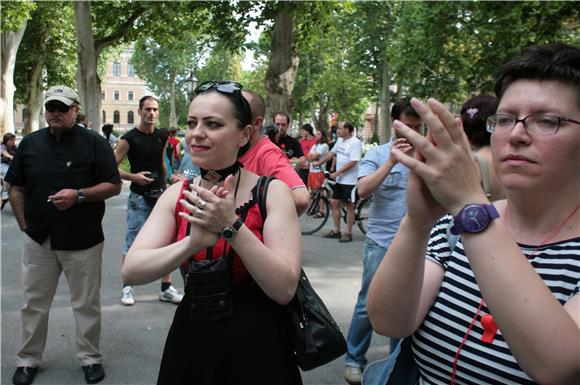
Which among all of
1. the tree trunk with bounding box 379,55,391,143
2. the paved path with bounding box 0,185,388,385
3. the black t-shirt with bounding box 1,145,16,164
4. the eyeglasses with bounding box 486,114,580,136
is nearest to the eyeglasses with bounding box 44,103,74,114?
the paved path with bounding box 0,185,388,385

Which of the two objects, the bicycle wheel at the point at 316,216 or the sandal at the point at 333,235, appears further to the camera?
the bicycle wheel at the point at 316,216

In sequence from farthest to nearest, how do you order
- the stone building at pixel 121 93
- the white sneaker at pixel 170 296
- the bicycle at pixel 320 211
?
the stone building at pixel 121 93, the bicycle at pixel 320 211, the white sneaker at pixel 170 296

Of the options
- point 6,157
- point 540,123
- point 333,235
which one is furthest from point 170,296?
point 6,157

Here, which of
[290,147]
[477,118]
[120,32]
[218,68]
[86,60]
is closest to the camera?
[477,118]

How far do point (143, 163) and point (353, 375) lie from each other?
128 inches

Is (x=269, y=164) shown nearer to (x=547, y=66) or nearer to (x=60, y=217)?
(x=60, y=217)

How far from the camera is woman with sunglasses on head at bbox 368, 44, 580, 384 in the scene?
1187mm

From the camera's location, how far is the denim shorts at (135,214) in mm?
6004

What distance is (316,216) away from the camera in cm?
1167

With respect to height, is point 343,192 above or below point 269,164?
below

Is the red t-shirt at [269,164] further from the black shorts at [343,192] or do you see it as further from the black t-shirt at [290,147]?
the black shorts at [343,192]

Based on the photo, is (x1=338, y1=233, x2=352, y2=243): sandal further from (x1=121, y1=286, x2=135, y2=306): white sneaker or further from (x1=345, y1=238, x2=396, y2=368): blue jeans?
(x1=345, y1=238, x2=396, y2=368): blue jeans

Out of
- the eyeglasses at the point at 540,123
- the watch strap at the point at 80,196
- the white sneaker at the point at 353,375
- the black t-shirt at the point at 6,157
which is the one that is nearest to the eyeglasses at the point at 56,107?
the watch strap at the point at 80,196

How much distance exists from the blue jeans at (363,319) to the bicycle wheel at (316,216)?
21.9ft
